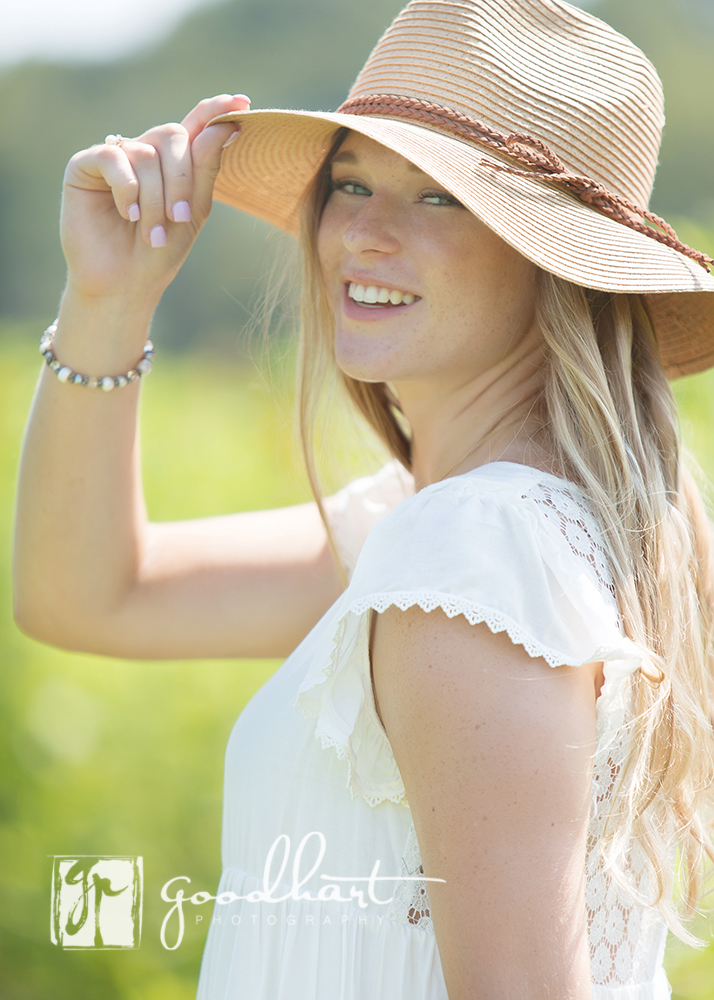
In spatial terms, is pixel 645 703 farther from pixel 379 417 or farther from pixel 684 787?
pixel 379 417

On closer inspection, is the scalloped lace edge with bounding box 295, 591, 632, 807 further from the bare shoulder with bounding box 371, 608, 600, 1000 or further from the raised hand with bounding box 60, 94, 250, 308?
the raised hand with bounding box 60, 94, 250, 308

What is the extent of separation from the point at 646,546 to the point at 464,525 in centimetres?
34

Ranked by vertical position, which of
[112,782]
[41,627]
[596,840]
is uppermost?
[596,840]

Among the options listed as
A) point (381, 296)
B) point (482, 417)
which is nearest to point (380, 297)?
point (381, 296)

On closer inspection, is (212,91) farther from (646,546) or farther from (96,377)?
(646,546)

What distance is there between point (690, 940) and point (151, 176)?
153 cm

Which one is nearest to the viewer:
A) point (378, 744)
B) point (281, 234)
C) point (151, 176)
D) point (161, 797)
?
point (378, 744)

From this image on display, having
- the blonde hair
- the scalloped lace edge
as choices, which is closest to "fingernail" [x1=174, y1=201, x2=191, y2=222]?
the blonde hair

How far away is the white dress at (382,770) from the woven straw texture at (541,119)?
0.36 metres

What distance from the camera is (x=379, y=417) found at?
7.08 feet

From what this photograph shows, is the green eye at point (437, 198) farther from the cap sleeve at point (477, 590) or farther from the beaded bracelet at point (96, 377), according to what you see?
the beaded bracelet at point (96, 377)

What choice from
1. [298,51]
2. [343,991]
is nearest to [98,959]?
[343,991]

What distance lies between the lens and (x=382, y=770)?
124 cm

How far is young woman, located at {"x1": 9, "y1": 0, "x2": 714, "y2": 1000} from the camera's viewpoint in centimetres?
107
